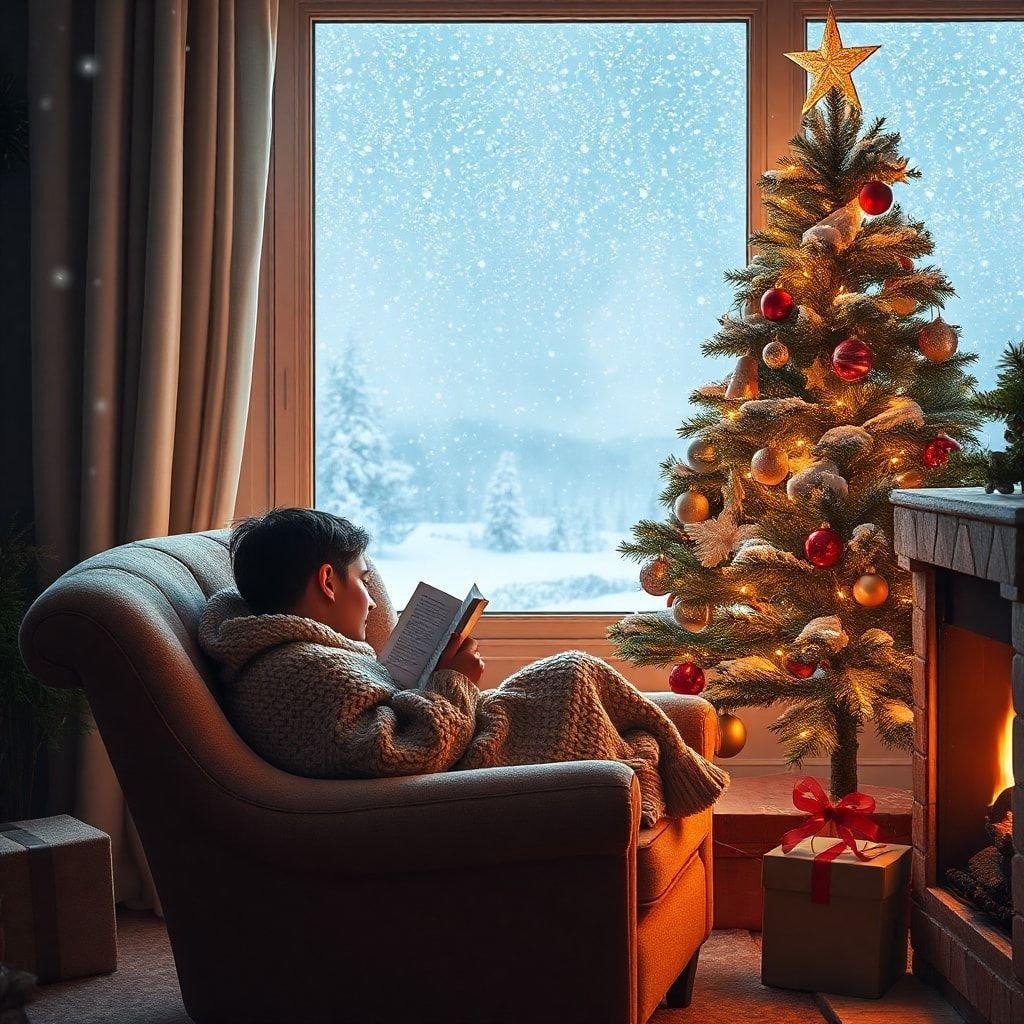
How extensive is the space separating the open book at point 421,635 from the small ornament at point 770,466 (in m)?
0.92

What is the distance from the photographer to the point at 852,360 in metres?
2.71

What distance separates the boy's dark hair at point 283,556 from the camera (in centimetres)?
216

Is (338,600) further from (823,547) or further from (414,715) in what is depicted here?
(823,547)

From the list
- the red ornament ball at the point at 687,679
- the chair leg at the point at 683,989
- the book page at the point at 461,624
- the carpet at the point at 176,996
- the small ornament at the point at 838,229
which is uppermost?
the small ornament at the point at 838,229

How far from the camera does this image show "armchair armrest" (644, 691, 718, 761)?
2.51 metres

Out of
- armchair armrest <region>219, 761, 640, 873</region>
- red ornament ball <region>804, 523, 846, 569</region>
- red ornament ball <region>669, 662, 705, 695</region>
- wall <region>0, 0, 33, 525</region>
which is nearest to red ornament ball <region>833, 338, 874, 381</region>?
red ornament ball <region>804, 523, 846, 569</region>

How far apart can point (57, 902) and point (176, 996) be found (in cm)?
32

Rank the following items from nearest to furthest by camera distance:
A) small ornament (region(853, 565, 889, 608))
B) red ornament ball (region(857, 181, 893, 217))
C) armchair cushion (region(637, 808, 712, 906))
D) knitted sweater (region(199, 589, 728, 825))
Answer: knitted sweater (region(199, 589, 728, 825)) → armchair cushion (region(637, 808, 712, 906)) → small ornament (region(853, 565, 889, 608)) → red ornament ball (region(857, 181, 893, 217))

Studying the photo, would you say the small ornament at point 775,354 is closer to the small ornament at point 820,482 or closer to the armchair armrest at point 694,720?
the small ornament at point 820,482

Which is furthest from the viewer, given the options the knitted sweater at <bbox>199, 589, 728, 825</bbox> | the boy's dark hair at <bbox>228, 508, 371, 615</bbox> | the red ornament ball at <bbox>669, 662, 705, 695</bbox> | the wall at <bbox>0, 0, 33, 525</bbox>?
the wall at <bbox>0, 0, 33, 525</bbox>

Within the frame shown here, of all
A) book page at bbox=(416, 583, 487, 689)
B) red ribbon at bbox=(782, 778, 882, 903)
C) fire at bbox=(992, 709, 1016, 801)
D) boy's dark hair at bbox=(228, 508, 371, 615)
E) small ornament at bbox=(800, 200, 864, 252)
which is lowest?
red ribbon at bbox=(782, 778, 882, 903)

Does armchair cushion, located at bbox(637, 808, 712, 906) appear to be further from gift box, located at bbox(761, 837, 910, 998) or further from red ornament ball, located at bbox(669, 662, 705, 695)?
red ornament ball, located at bbox(669, 662, 705, 695)

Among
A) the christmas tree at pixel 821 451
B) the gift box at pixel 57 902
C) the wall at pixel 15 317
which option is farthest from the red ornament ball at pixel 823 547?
the wall at pixel 15 317

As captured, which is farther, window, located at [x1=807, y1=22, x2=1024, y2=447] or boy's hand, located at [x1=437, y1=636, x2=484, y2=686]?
window, located at [x1=807, y1=22, x2=1024, y2=447]
